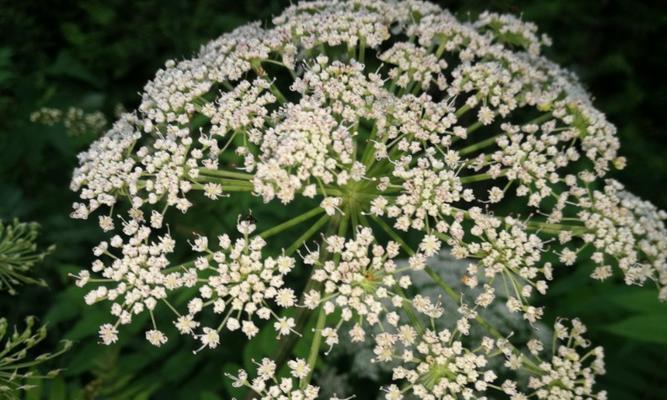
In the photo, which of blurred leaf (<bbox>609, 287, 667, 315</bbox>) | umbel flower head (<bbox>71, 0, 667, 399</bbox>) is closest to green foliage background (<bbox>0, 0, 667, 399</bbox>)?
blurred leaf (<bbox>609, 287, 667, 315</bbox>)

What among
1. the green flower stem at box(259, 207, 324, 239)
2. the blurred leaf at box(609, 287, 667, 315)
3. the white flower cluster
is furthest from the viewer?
the blurred leaf at box(609, 287, 667, 315)

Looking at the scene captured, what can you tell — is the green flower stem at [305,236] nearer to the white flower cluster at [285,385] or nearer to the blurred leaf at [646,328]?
the white flower cluster at [285,385]

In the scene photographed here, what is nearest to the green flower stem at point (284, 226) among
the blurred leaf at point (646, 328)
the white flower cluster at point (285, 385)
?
the white flower cluster at point (285, 385)

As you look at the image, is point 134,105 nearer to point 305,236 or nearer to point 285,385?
point 305,236

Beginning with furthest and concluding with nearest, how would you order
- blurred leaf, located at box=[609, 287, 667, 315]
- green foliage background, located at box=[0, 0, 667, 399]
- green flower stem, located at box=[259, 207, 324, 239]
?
green foliage background, located at box=[0, 0, 667, 399], blurred leaf, located at box=[609, 287, 667, 315], green flower stem, located at box=[259, 207, 324, 239]

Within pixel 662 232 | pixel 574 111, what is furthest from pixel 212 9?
pixel 662 232

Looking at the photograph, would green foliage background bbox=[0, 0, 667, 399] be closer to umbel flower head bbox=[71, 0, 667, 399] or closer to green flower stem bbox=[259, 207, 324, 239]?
umbel flower head bbox=[71, 0, 667, 399]

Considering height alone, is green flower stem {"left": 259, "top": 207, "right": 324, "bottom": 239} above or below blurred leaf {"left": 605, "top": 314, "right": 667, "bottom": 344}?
below
